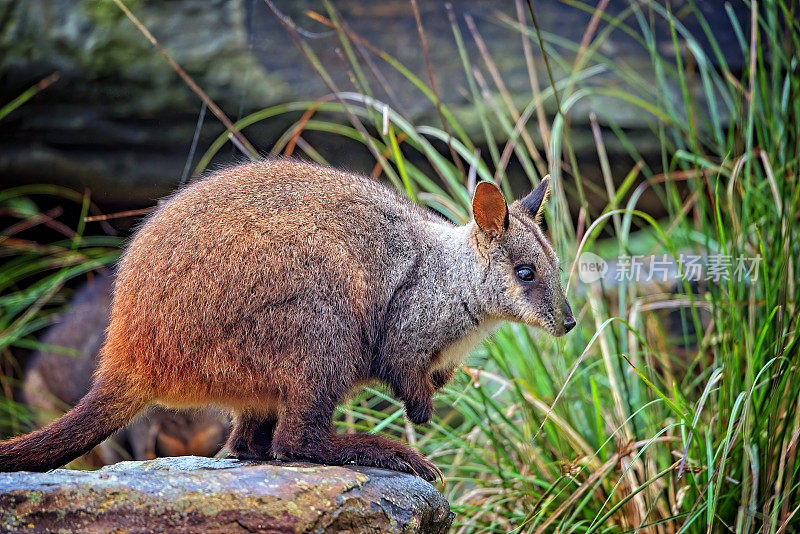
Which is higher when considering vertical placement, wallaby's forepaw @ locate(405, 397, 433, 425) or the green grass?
wallaby's forepaw @ locate(405, 397, 433, 425)

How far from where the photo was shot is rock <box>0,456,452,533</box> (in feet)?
9.08

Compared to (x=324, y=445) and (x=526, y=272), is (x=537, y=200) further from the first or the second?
(x=324, y=445)

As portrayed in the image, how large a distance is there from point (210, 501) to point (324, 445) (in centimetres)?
67

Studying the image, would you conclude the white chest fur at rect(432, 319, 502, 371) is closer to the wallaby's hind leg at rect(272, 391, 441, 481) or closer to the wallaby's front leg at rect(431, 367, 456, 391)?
the wallaby's front leg at rect(431, 367, 456, 391)

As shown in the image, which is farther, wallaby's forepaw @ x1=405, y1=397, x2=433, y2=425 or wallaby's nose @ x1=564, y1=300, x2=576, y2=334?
wallaby's nose @ x1=564, y1=300, x2=576, y2=334

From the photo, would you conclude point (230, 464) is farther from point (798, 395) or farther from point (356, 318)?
point (798, 395)

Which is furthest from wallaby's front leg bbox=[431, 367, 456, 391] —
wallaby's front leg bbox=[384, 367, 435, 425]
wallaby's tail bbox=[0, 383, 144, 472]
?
wallaby's tail bbox=[0, 383, 144, 472]

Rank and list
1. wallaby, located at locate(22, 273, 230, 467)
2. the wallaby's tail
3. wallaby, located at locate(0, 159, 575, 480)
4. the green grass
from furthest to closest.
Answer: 1. wallaby, located at locate(22, 273, 230, 467)
2. the green grass
3. wallaby, located at locate(0, 159, 575, 480)
4. the wallaby's tail

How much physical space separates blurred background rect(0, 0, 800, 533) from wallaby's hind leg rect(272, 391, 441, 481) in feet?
3.92

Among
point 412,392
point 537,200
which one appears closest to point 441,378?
point 412,392

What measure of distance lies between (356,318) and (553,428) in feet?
5.29

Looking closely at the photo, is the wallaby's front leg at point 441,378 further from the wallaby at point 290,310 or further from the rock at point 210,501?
the rock at point 210,501

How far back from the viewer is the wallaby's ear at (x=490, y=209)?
151 inches

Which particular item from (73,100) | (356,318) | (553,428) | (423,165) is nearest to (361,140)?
(423,165)
